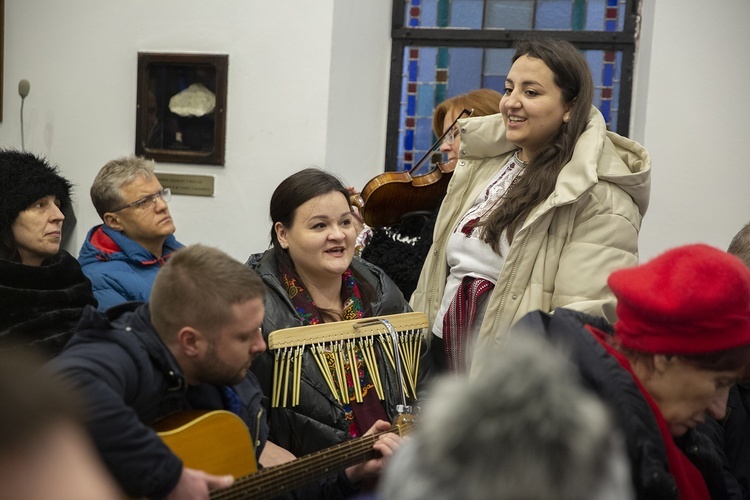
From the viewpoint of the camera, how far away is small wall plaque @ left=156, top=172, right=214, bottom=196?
5395 mm

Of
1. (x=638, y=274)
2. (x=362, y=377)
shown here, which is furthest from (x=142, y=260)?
(x=638, y=274)

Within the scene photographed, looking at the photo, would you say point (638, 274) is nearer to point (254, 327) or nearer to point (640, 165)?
point (254, 327)

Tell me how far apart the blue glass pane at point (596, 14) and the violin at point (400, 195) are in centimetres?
218

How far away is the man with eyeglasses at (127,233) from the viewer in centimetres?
378

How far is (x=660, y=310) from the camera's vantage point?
1.87 meters

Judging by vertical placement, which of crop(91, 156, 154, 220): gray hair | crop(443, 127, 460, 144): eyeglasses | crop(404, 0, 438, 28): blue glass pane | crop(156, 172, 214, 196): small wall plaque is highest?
crop(404, 0, 438, 28): blue glass pane

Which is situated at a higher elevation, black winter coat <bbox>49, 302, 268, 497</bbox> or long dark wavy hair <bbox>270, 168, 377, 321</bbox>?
long dark wavy hair <bbox>270, 168, 377, 321</bbox>

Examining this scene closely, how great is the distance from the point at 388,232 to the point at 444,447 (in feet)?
9.79

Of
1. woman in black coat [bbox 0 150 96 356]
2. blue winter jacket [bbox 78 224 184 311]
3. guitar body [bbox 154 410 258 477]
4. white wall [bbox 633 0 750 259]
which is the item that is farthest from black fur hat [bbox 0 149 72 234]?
white wall [bbox 633 0 750 259]

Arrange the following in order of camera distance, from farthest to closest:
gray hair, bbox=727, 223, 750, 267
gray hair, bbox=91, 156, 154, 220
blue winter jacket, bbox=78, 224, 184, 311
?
gray hair, bbox=91, 156, 154, 220 → blue winter jacket, bbox=78, 224, 184, 311 → gray hair, bbox=727, 223, 750, 267

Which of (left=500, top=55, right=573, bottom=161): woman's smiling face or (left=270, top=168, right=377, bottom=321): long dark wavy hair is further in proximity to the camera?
(left=500, top=55, right=573, bottom=161): woman's smiling face

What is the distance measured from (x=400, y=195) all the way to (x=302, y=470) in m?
1.78

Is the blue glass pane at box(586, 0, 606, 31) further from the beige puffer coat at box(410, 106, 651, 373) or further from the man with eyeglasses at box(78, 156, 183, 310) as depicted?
the man with eyeglasses at box(78, 156, 183, 310)

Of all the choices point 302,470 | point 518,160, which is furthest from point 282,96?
point 302,470
